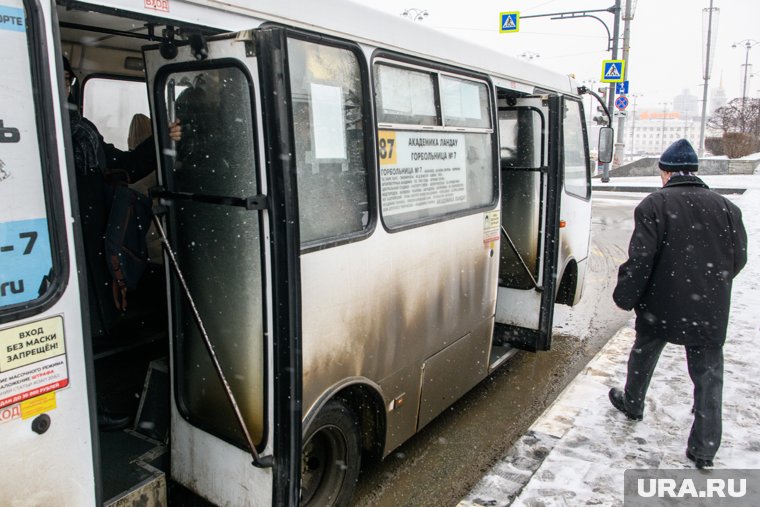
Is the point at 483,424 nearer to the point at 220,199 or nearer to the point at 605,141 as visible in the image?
the point at 220,199

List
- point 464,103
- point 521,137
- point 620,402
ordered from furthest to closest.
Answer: point 521,137 < point 620,402 < point 464,103

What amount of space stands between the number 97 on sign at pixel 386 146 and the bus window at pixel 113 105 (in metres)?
2.67

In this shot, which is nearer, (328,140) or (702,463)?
(328,140)

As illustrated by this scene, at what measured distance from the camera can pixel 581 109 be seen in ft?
22.2

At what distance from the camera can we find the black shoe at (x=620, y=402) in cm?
445

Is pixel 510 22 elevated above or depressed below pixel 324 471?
above

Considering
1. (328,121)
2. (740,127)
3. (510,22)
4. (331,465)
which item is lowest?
(331,465)

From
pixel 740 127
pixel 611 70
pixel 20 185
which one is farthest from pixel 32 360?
pixel 740 127

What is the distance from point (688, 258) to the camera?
378 centimetres

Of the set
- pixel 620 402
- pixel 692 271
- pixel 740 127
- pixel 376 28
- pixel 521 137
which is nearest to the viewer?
pixel 376 28

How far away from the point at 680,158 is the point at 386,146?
6.40 ft

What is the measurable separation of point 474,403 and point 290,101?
350cm

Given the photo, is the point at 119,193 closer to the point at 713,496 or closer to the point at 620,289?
the point at 620,289

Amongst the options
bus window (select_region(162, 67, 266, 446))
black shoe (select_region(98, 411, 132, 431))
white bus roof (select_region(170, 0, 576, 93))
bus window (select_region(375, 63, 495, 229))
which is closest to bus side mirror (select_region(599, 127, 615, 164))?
white bus roof (select_region(170, 0, 576, 93))
